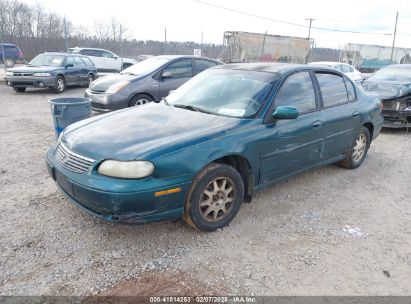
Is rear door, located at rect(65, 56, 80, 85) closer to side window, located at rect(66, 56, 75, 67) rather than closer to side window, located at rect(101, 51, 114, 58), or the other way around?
side window, located at rect(66, 56, 75, 67)

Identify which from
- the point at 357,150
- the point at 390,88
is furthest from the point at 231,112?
the point at 390,88

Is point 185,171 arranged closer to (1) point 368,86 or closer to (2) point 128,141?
(2) point 128,141

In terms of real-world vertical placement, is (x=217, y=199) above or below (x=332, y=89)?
below

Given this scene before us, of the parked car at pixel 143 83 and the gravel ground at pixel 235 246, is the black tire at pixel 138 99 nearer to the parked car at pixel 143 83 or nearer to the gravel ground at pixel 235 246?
the parked car at pixel 143 83

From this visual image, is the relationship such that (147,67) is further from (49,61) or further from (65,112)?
(49,61)

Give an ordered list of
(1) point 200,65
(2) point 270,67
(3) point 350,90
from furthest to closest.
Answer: (1) point 200,65
(3) point 350,90
(2) point 270,67

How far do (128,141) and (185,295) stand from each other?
1386 mm

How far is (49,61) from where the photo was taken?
12.6 metres

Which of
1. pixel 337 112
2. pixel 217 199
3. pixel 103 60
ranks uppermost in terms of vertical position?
pixel 103 60

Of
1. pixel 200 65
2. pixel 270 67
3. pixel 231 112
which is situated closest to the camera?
pixel 231 112

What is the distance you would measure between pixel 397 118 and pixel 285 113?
5.48 m

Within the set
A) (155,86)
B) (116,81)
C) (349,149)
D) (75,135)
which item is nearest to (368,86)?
(349,149)

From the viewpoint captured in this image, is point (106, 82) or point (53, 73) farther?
point (53, 73)

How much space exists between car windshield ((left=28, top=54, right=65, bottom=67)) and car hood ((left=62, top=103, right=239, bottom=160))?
994 cm
